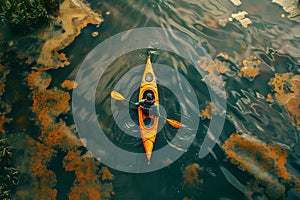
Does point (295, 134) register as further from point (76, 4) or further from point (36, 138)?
point (76, 4)

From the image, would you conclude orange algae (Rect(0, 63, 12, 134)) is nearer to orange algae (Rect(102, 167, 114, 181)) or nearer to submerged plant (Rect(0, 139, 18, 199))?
submerged plant (Rect(0, 139, 18, 199))

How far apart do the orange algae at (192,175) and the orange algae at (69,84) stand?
3.46 meters

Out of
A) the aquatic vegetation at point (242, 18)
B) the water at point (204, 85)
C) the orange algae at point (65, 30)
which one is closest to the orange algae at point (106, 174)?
the water at point (204, 85)

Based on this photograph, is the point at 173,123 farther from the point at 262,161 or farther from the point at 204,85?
the point at 262,161

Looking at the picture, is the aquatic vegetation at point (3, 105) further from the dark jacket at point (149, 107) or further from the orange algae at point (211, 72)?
the orange algae at point (211, 72)

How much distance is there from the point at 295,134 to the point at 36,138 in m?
6.14

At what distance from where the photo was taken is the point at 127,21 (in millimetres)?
8664

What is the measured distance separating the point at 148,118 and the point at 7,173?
3363 mm

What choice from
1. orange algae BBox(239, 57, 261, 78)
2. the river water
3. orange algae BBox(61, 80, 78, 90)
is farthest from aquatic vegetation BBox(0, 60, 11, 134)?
orange algae BBox(239, 57, 261, 78)

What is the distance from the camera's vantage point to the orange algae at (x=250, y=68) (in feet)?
26.1

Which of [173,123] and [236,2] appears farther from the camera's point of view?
[236,2]

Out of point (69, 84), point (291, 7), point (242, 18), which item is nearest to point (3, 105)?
point (69, 84)

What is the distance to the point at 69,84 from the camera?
304 inches

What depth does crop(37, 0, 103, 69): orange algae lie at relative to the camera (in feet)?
26.2
